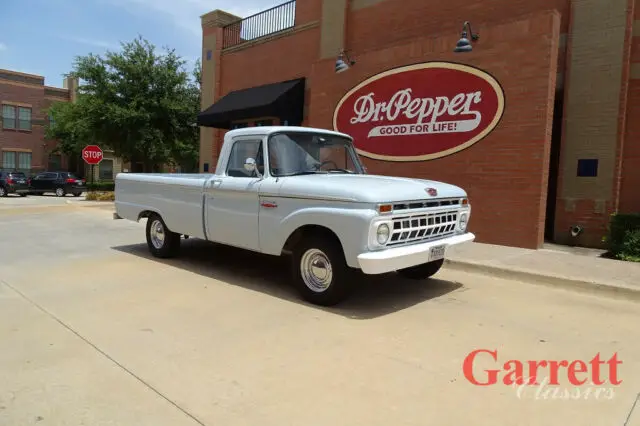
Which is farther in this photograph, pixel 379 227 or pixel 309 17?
pixel 309 17

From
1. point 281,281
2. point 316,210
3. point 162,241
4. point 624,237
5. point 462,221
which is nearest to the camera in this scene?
point 316,210

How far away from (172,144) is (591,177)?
21806 mm

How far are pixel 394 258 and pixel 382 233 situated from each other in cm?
28

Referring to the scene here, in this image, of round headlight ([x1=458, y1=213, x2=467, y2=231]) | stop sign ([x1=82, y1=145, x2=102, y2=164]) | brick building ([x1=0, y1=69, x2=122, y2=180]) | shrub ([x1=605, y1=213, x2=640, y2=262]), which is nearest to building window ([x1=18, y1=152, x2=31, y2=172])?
brick building ([x1=0, y1=69, x2=122, y2=180])

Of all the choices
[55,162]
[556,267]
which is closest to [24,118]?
[55,162]

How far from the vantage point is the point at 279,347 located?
13.3 feet

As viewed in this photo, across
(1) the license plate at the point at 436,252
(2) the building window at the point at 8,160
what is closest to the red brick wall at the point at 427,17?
(1) the license plate at the point at 436,252

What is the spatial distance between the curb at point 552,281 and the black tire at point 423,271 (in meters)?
1.04

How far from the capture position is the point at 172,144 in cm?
2609

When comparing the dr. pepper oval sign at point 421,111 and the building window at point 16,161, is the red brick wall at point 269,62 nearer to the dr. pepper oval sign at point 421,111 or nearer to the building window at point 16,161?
the dr. pepper oval sign at point 421,111

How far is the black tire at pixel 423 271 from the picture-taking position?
21.2 ft

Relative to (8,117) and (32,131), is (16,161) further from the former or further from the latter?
(8,117)

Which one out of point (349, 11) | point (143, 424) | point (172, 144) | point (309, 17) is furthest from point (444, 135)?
point (172, 144)

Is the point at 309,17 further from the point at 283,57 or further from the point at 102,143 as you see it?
the point at 102,143
